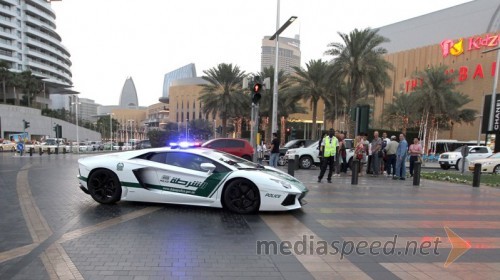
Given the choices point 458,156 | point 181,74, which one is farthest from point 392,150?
point 181,74

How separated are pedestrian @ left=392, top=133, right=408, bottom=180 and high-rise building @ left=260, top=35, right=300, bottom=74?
81.9 ft

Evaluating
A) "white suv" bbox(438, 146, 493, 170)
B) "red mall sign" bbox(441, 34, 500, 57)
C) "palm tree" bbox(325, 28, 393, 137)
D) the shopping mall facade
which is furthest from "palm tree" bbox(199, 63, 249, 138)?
"red mall sign" bbox(441, 34, 500, 57)

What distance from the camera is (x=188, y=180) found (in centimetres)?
716

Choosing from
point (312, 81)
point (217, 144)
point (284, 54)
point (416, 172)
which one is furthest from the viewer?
point (284, 54)

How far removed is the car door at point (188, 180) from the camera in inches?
280

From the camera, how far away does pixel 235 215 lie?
22.6 feet

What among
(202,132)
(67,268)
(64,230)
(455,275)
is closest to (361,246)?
(455,275)

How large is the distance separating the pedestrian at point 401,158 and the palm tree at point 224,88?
84.5 feet

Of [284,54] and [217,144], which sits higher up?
[284,54]

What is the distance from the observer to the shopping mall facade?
47.8 m

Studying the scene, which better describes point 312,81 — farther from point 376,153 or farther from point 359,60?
point 376,153

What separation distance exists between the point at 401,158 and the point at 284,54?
34.3 meters

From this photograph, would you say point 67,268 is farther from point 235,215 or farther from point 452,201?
point 452,201

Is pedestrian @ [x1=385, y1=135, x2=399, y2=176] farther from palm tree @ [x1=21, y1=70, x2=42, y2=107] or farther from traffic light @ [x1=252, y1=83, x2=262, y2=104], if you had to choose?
palm tree @ [x1=21, y1=70, x2=42, y2=107]
